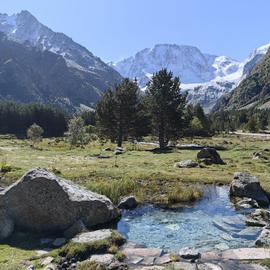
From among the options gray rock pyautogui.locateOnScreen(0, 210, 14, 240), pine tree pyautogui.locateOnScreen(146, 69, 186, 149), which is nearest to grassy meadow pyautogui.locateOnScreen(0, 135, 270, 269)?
gray rock pyautogui.locateOnScreen(0, 210, 14, 240)

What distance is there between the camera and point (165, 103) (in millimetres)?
79188

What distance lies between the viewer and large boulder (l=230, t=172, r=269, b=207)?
1284 inches

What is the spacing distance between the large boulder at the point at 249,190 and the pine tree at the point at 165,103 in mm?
45049

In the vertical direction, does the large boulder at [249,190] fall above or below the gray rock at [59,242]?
above

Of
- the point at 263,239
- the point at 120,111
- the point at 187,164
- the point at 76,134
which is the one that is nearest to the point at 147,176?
the point at 187,164

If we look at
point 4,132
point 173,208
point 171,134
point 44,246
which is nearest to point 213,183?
point 173,208

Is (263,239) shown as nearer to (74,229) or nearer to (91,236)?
(91,236)

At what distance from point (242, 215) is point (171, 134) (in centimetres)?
5357

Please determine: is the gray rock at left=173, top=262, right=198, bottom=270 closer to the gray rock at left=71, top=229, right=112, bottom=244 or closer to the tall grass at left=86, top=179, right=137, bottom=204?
the gray rock at left=71, top=229, right=112, bottom=244

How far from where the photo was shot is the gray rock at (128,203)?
30.4m

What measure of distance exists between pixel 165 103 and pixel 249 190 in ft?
154

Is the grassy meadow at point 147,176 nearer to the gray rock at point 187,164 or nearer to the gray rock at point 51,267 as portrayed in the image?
the gray rock at point 187,164

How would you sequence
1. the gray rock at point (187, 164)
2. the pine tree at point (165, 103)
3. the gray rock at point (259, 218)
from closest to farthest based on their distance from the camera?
the gray rock at point (259, 218)
the gray rock at point (187, 164)
the pine tree at point (165, 103)

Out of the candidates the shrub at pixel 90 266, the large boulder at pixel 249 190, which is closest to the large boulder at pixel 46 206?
the shrub at pixel 90 266
